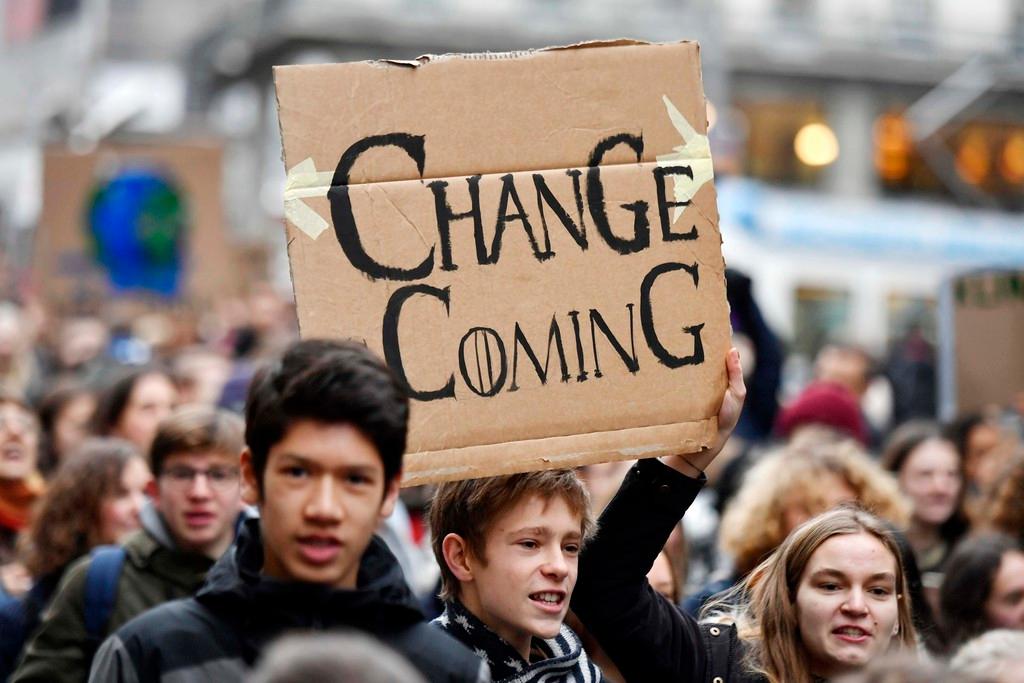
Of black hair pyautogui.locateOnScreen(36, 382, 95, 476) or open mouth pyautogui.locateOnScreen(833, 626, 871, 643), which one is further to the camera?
black hair pyautogui.locateOnScreen(36, 382, 95, 476)

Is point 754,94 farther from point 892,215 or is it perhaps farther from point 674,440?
point 674,440

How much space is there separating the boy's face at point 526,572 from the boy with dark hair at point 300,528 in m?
0.72

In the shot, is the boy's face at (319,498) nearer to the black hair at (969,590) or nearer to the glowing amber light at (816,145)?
the black hair at (969,590)

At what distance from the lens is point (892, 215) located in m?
31.0

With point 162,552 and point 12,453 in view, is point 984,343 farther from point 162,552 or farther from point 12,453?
point 162,552

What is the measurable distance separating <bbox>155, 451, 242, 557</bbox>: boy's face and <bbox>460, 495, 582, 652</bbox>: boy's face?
159cm

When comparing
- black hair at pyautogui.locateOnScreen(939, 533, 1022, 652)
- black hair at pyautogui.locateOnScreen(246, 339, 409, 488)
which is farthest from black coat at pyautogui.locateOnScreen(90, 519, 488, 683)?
black hair at pyautogui.locateOnScreen(939, 533, 1022, 652)

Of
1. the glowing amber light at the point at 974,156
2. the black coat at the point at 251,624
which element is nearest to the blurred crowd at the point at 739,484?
the black coat at the point at 251,624

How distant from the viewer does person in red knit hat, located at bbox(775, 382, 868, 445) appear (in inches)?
321

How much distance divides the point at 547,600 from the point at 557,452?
319mm

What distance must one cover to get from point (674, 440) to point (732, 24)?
36.3 metres

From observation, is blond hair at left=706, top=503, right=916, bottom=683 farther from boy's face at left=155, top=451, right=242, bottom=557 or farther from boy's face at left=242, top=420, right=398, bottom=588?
boy's face at left=155, top=451, right=242, bottom=557

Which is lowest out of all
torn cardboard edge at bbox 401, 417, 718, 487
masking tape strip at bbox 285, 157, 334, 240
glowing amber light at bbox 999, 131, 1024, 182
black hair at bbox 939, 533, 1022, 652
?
black hair at bbox 939, 533, 1022, 652

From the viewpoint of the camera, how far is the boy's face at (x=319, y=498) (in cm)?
272
